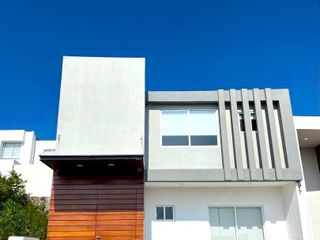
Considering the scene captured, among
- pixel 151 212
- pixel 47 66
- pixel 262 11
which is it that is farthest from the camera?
pixel 47 66

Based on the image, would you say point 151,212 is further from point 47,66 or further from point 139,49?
point 47,66

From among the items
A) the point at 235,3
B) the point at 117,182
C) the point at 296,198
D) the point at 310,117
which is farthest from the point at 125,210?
the point at 235,3

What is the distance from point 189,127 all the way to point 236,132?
1717 mm

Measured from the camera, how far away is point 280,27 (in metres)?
12.4

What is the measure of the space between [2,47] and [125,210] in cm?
940

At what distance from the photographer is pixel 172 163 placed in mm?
10969

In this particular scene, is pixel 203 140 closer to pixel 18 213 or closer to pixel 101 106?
pixel 101 106

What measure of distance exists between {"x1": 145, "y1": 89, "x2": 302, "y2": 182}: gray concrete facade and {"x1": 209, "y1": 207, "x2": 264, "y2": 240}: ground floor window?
1.58m

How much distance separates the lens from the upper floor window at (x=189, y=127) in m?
11.4

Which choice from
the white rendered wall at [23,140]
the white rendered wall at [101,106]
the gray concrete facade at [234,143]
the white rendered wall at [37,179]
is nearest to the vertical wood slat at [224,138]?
the gray concrete facade at [234,143]

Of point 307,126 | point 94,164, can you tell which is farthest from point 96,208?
point 307,126

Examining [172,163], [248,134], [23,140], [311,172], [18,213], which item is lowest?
[18,213]

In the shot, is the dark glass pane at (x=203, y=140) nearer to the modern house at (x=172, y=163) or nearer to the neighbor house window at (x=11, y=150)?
the modern house at (x=172, y=163)

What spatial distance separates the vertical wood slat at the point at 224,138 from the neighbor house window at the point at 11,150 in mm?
18072
